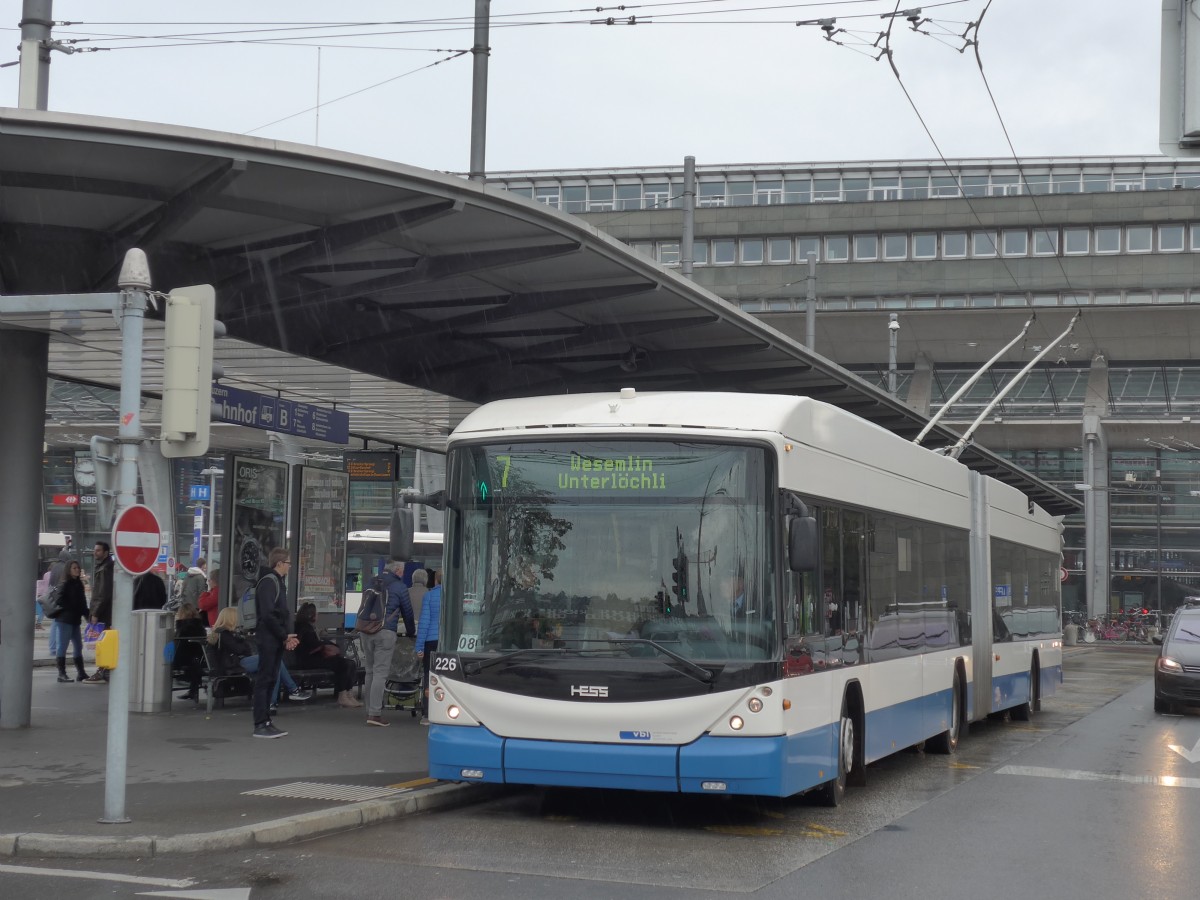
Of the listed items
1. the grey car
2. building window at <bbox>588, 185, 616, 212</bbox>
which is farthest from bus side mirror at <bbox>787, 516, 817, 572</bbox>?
building window at <bbox>588, 185, 616, 212</bbox>

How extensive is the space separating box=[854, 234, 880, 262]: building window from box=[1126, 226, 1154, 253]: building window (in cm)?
799

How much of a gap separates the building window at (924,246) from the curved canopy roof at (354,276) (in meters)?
30.5

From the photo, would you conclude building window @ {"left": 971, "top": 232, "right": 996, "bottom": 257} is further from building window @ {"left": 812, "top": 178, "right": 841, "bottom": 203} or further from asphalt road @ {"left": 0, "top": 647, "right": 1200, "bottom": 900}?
asphalt road @ {"left": 0, "top": 647, "right": 1200, "bottom": 900}

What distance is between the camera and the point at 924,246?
164 ft

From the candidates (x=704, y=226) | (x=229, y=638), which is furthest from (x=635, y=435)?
(x=704, y=226)

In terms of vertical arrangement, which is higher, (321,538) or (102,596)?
(321,538)

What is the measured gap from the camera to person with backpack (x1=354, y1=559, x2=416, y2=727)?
14.9 meters

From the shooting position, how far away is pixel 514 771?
970cm

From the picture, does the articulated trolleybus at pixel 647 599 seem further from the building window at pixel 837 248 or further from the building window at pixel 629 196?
the building window at pixel 629 196

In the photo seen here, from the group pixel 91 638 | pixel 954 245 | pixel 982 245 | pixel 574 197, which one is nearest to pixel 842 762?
pixel 91 638

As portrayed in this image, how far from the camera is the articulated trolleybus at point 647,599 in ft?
31.0

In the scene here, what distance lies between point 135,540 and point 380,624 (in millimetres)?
6202

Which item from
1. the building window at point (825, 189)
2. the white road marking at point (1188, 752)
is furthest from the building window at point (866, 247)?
the white road marking at point (1188, 752)

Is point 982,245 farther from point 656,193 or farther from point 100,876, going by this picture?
point 100,876
